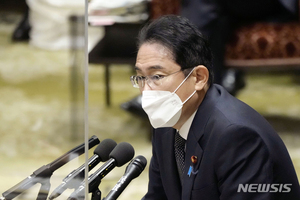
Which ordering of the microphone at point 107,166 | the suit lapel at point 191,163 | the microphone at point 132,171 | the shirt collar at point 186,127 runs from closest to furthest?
the microphone at point 107,166
the microphone at point 132,171
the suit lapel at point 191,163
the shirt collar at point 186,127

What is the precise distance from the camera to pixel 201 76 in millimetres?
1330

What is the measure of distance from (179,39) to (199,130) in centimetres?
27

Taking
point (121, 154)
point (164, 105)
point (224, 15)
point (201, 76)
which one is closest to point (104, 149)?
point (121, 154)

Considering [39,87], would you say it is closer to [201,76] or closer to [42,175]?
[42,175]

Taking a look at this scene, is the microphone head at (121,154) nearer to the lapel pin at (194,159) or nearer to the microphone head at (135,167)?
the microphone head at (135,167)

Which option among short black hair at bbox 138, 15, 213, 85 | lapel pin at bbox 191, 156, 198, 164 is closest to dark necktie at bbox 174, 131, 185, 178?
lapel pin at bbox 191, 156, 198, 164

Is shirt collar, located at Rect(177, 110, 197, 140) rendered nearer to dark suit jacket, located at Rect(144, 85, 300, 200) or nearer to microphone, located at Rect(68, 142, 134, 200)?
dark suit jacket, located at Rect(144, 85, 300, 200)

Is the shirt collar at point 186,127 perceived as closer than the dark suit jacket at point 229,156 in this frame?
No

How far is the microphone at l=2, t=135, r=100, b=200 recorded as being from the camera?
3.02 feet

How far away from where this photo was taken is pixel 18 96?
95 cm

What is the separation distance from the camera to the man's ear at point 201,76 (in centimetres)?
132

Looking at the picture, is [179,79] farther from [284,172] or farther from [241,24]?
[241,24]

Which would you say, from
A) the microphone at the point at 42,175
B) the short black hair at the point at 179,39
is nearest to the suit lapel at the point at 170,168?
the short black hair at the point at 179,39

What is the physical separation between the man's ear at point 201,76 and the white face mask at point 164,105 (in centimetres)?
2
